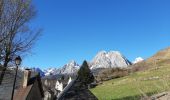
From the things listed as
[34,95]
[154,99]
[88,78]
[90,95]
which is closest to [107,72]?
[88,78]

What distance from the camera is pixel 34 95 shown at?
1756 inches

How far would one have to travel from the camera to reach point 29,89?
1706 inches

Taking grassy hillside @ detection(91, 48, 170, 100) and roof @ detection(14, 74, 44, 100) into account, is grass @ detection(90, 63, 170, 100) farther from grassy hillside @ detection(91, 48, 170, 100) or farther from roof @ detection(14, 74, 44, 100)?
roof @ detection(14, 74, 44, 100)

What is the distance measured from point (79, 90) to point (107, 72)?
2244 inches

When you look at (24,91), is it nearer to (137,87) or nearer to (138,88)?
(137,87)

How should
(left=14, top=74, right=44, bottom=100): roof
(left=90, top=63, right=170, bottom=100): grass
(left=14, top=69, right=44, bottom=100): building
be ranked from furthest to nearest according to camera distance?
(left=14, top=69, right=44, bottom=100): building < (left=14, top=74, right=44, bottom=100): roof < (left=90, top=63, right=170, bottom=100): grass

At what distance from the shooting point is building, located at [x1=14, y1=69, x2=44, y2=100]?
42219 millimetres

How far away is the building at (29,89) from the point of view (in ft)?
139

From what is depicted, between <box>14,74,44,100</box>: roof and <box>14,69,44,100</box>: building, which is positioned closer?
<box>14,74,44,100</box>: roof

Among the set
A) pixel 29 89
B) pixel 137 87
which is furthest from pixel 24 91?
pixel 137 87

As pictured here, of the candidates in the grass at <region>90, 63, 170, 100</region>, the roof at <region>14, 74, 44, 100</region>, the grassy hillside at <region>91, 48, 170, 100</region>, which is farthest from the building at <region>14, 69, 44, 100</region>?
the grassy hillside at <region>91, 48, 170, 100</region>

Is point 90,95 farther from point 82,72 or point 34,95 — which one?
point 82,72

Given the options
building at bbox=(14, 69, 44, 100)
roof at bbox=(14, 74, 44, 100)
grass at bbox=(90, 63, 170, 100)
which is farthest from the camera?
building at bbox=(14, 69, 44, 100)

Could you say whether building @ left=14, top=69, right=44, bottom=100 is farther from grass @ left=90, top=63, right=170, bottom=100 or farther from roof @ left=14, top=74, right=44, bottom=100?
grass @ left=90, top=63, right=170, bottom=100
